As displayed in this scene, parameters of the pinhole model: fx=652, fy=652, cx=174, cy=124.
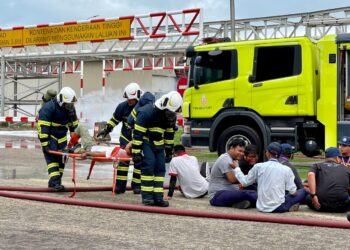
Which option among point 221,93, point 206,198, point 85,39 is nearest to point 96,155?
point 206,198

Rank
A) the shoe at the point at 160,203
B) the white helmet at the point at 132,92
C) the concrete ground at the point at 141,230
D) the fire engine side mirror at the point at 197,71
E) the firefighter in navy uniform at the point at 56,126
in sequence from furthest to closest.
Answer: the fire engine side mirror at the point at 197,71, the white helmet at the point at 132,92, the firefighter in navy uniform at the point at 56,126, the shoe at the point at 160,203, the concrete ground at the point at 141,230

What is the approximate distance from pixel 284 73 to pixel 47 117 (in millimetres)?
5658

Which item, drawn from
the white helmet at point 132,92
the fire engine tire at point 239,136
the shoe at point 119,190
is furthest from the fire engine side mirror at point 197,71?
the shoe at point 119,190

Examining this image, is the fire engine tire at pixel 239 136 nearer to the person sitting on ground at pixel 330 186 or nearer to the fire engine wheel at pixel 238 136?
the fire engine wheel at pixel 238 136

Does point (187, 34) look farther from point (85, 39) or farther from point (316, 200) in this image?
point (316, 200)

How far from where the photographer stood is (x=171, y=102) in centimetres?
830

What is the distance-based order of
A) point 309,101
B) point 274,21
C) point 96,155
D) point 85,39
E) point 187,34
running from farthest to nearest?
1. point 274,21
2. point 85,39
3. point 187,34
4. point 309,101
5. point 96,155

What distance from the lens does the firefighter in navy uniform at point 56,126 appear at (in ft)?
31.7

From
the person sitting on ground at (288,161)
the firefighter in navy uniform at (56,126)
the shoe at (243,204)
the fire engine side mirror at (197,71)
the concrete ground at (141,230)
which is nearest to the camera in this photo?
the concrete ground at (141,230)

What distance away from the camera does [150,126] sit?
8586 mm

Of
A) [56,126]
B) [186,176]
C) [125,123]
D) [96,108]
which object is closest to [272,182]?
[186,176]

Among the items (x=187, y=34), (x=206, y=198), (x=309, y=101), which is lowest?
(x=206, y=198)

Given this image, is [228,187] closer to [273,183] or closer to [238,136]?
[273,183]

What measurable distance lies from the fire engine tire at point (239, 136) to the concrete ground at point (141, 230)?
182 inches
